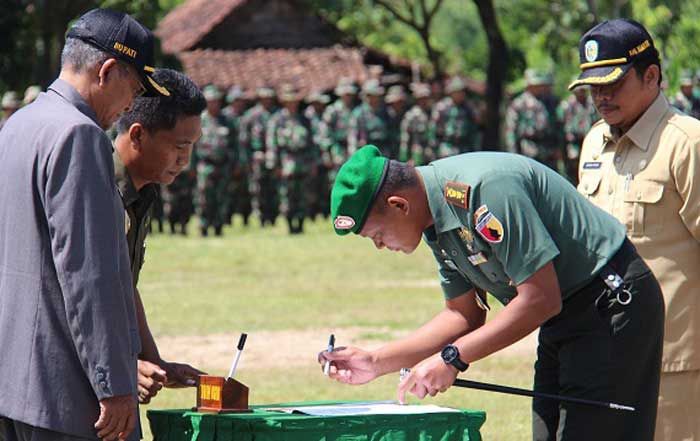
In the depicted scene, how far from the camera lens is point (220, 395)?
5.43 metres

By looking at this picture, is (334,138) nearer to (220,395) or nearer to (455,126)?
(455,126)

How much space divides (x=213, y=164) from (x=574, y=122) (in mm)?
6436

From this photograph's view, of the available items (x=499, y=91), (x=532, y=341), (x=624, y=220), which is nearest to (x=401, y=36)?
(x=499, y=91)

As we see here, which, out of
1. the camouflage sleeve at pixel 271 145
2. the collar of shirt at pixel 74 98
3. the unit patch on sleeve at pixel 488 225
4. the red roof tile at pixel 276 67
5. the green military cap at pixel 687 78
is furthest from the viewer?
the red roof tile at pixel 276 67

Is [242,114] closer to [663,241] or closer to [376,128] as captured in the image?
[376,128]

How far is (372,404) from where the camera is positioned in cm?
582

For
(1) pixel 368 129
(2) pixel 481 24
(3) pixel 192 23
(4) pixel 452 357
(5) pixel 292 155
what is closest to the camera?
(4) pixel 452 357

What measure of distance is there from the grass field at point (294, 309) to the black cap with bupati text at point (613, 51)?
121 inches

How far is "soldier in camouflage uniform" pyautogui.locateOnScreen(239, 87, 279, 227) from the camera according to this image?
28.4 m

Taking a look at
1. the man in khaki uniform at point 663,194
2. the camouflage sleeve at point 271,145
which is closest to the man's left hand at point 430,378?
the man in khaki uniform at point 663,194

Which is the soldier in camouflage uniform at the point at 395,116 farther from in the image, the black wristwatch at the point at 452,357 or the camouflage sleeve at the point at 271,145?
the black wristwatch at the point at 452,357

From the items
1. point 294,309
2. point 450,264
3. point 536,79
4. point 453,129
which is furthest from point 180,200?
point 450,264

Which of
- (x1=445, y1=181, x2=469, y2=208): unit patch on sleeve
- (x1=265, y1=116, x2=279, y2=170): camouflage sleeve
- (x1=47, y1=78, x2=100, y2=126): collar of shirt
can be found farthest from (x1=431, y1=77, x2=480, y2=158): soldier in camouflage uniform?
(x1=47, y1=78, x2=100, y2=126): collar of shirt

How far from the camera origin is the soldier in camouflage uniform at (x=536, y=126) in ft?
93.8
